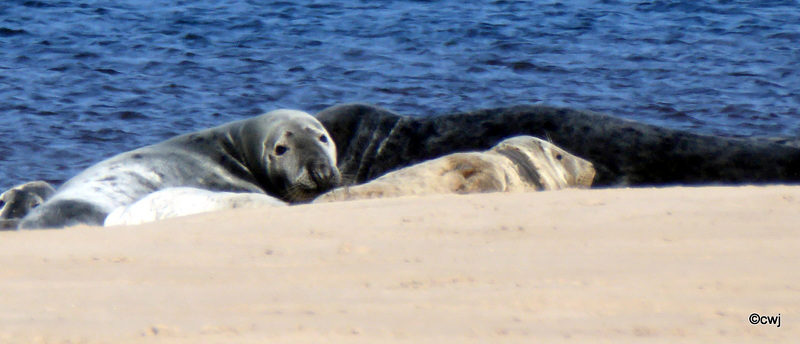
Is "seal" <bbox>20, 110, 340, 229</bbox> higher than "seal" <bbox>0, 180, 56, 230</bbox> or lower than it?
higher

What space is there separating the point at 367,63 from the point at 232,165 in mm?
4994

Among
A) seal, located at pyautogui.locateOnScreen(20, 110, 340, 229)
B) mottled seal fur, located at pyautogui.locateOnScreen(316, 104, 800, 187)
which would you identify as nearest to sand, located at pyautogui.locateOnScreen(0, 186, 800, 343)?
seal, located at pyautogui.locateOnScreen(20, 110, 340, 229)

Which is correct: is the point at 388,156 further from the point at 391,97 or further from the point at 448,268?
the point at 448,268

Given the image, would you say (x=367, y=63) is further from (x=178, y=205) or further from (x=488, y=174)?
(x=178, y=205)

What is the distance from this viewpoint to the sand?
5.62 feet

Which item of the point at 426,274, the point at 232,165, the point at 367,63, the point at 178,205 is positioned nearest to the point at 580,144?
the point at 232,165

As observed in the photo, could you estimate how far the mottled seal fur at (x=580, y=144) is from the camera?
525cm

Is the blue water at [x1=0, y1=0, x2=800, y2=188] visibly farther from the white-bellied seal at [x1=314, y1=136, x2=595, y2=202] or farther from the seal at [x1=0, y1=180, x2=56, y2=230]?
the white-bellied seal at [x1=314, y1=136, x2=595, y2=202]

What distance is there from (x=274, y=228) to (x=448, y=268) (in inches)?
26.8

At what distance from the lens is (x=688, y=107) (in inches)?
338

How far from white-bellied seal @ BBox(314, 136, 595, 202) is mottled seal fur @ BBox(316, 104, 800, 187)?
38 centimetres

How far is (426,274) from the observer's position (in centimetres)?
215

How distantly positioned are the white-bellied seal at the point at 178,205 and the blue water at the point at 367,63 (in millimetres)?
3018

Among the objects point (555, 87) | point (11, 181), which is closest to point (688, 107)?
point (555, 87)
